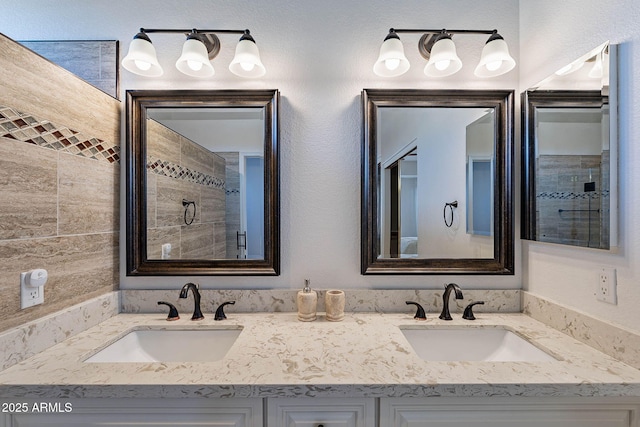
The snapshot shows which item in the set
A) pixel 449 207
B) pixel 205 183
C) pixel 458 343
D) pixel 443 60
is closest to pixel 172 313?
pixel 205 183

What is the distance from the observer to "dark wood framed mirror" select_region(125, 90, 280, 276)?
4.72 feet

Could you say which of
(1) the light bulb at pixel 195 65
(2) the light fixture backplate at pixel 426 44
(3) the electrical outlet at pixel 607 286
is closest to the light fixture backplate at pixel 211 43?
(1) the light bulb at pixel 195 65

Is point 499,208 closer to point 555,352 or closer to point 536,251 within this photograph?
point 536,251

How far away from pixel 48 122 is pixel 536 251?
2.03 metres

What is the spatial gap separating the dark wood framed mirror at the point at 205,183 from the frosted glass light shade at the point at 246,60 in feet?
0.29

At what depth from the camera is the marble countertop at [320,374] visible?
2.81 ft

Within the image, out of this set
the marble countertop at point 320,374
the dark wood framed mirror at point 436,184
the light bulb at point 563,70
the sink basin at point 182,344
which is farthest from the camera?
the dark wood framed mirror at point 436,184

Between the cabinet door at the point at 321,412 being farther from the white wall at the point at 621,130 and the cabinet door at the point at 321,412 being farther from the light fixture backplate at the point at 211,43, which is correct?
the light fixture backplate at the point at 211,43

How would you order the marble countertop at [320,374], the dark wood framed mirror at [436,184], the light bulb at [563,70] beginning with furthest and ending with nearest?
the dark wood framed mirror at [436,184], the light bulb at [563,70], the marble countertop at [320,374]

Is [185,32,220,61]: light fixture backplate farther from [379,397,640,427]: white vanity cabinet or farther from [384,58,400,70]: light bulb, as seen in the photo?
[379,397,640,427]: white vanity cabinet

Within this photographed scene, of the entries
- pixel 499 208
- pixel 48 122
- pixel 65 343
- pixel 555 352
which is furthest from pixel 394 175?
pixel 65 343

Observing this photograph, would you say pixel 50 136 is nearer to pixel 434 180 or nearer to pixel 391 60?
pixel 391 60

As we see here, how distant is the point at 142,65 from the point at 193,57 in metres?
0.24

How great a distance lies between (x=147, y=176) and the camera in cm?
145
